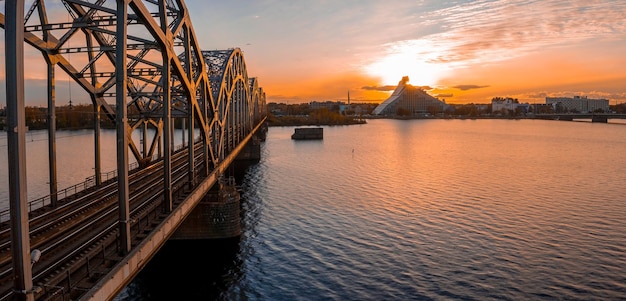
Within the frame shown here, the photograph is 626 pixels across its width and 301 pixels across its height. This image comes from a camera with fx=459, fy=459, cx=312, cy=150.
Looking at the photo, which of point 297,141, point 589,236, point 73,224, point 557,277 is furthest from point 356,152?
point 73,224

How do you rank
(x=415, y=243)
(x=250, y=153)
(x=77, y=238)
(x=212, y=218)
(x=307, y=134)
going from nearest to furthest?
(x=77, y=238), (x=415, y=243), (x=212, y=218), (x=250, y=153), (x=307, y=134)

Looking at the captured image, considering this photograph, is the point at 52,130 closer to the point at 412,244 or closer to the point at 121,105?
the point at 121,105

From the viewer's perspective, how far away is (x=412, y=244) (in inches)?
1428

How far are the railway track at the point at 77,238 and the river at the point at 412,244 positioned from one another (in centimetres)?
626

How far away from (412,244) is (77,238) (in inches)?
981

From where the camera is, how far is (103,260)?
1581 cm

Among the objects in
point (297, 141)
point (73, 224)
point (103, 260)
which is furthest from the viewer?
point (297, 141)

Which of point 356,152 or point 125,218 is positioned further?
point 356,152

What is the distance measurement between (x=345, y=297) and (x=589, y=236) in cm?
2361

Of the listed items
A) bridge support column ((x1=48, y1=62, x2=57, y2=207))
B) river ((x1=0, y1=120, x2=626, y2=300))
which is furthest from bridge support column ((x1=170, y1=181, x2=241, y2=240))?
bridge support column ((x1=48, y1=62, x2=57, y2=207))

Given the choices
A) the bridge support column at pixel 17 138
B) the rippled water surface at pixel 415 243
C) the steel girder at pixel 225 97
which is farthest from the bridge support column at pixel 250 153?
the bridge support column at pixel 17 138

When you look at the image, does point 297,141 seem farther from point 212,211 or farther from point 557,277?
point 557,277

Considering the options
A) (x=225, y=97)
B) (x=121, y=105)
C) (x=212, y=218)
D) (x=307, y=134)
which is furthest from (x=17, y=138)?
(x=307, y=134)

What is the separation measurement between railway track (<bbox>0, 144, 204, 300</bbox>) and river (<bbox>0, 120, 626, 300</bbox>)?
6261 millimetres
